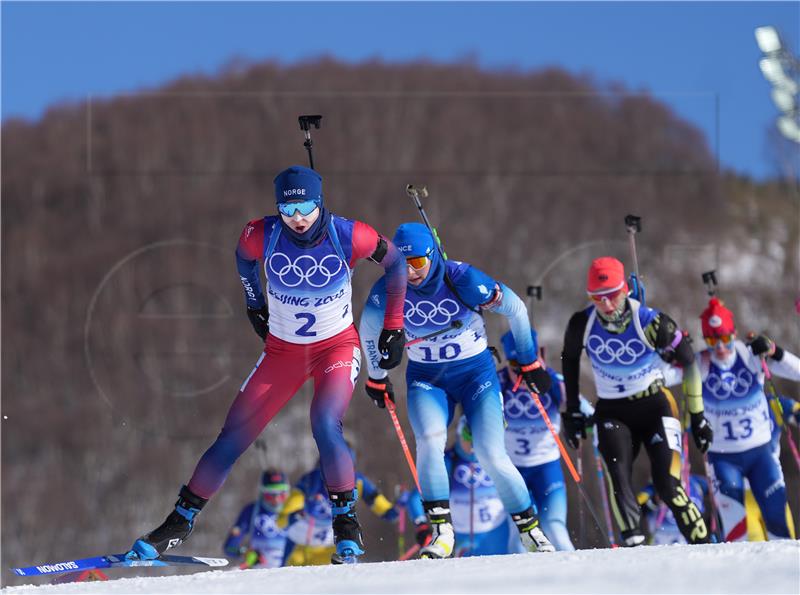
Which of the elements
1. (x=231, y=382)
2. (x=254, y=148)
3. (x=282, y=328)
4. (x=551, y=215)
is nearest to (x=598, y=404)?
(x=282, y=328)

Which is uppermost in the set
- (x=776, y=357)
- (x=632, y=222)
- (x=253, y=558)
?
(x=632, y=222)

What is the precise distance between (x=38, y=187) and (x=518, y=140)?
10716 millimetres

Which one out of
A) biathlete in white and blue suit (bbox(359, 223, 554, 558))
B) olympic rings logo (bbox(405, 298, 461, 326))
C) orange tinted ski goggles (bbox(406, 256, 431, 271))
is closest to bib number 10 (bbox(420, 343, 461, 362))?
biathlete in white and blue suit (bbox(359, 223, 554, 558))

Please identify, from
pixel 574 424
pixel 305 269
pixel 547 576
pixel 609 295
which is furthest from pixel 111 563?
pixel 609 295

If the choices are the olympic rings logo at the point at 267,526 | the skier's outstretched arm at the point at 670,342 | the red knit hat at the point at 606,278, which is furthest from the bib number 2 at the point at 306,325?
the olympic rings logo at the point at 267,526

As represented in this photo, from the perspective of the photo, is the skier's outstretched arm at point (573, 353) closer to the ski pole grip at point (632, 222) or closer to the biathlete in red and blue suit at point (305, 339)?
the ski pole grip at point (632, 222)

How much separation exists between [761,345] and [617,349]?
6.90 ft

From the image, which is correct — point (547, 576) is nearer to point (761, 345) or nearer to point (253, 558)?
point (761, 345)

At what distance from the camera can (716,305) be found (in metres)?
9.67

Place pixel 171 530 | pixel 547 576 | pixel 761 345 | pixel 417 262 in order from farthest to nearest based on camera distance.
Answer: pixel 761 345
pixel 417 262
pixel 171 530
pixel 547 576

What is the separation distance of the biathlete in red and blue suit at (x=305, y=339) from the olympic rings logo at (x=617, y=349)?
175 cm

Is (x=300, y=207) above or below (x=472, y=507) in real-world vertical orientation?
above

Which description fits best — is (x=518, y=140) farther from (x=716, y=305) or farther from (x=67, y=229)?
(x=716, y=305)

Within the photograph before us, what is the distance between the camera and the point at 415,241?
715 centimetres
